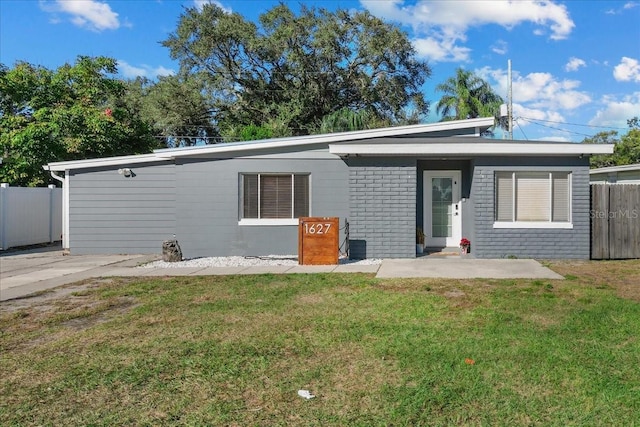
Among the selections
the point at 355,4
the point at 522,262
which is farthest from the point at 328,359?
the point at 355,4

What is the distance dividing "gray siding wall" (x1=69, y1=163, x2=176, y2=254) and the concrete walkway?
1.48 metres

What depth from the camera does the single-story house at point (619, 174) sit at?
1811 centimetres

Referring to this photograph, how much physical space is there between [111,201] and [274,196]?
4843 millimetres

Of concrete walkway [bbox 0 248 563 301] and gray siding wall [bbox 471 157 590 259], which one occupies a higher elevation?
gray siding wall [bbox 471 157 590 259]

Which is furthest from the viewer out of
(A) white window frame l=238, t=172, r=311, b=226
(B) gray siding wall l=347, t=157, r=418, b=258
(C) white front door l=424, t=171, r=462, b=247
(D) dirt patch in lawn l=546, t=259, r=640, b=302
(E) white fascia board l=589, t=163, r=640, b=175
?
(E) white fascia board l=589, t=163, r=640, b=175

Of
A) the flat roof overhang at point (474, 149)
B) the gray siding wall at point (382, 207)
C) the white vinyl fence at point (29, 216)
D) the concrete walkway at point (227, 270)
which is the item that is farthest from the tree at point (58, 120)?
the gray siding wall at point (382, 207)

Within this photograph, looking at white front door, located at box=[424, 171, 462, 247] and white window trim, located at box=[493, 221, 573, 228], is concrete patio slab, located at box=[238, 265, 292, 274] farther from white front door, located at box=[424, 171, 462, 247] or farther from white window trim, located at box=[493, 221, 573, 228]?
white window trim, located at box=[493, 221, 573, 228]

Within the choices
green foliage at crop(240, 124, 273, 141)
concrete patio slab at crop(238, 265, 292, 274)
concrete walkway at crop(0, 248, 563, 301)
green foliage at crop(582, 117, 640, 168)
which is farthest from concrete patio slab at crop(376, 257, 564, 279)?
green foliage at crop(582, 117, 640, 168)

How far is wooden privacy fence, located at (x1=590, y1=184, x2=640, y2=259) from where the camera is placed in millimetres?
11156

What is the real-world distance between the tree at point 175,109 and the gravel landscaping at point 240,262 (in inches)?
739

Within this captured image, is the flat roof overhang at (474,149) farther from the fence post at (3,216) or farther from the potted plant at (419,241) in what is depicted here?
the fence post at (3,216)

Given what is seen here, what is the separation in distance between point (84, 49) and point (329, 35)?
1316cm

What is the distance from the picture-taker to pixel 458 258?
11086mm

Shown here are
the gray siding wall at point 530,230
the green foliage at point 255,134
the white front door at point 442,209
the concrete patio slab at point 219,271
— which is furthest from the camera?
the green foliage at point 255,134
